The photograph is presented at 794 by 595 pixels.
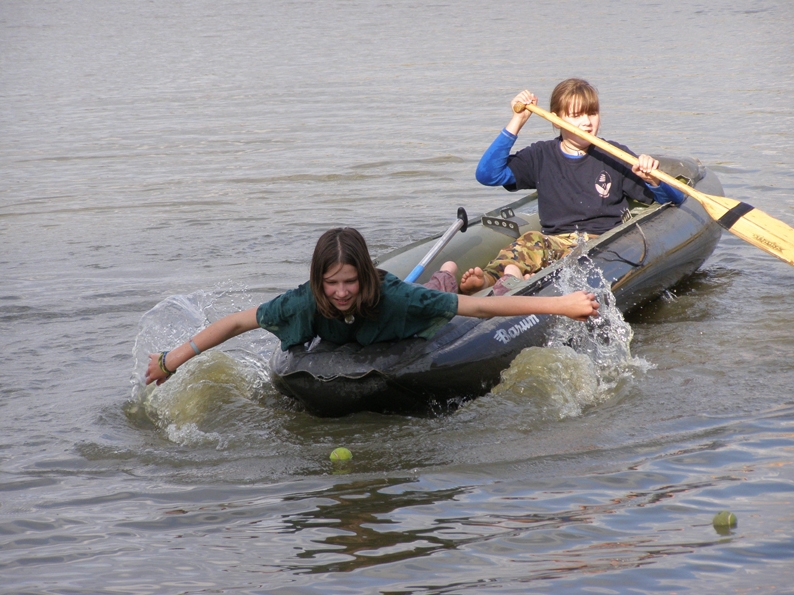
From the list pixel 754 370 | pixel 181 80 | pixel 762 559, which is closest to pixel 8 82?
pixel 181 80

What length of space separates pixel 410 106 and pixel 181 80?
518 centimetres

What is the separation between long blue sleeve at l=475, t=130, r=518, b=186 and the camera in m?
5.98

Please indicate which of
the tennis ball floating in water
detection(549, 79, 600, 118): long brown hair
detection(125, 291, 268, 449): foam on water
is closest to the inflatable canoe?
detection(125, 291, 268, 449): foam on water

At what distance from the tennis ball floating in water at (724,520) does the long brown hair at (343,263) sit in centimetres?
158

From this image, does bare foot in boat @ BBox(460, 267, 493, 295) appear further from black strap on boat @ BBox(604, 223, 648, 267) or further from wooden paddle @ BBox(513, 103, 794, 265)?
wooden paddle @ BBox(513, 103, 794, 265)

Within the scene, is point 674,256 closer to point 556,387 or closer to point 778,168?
point 556,387

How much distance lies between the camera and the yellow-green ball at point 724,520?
11.1ft

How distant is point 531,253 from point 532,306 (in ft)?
5.02

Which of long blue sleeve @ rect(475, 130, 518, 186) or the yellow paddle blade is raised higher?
long blue sleeve @ rect(475, 130, 518, 186)

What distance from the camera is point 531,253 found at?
5609 millimetres

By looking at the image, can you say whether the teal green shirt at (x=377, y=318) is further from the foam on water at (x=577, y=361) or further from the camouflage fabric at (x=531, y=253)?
the camouflage fabric at (x=531, y=253)

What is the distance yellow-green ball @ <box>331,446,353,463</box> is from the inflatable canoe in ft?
0.99

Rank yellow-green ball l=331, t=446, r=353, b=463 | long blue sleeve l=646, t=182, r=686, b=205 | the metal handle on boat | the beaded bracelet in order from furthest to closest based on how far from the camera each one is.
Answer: long blue sleeve l=646, t=182, r=686, b=205, the metal handle on boat, the beaded bracelet, yellow-green ball l=331, t=446, r=353, b=463

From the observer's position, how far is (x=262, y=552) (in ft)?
11.1
